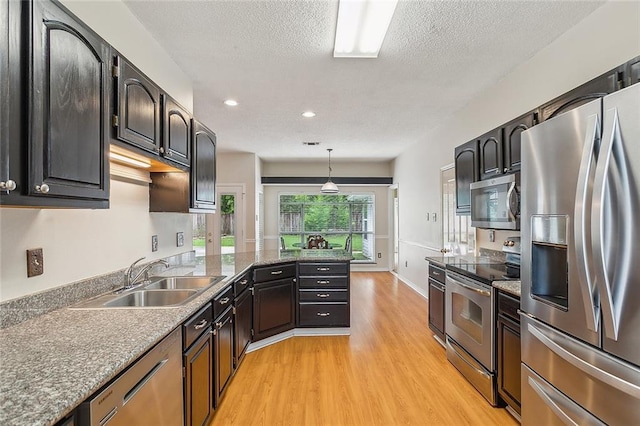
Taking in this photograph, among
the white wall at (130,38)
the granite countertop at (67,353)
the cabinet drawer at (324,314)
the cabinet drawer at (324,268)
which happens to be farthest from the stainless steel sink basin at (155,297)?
the cabinet drawer at (324,314)

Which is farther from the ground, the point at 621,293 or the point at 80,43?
the point at 80,43

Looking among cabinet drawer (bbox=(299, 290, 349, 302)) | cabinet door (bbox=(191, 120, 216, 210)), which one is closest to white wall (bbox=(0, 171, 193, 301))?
cabinet door (bbox=(191, 120, 216, 210))

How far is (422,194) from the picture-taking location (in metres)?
5.63

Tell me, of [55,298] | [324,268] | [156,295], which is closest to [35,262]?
[55,298]

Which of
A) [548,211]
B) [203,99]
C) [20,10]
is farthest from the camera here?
[203,99]

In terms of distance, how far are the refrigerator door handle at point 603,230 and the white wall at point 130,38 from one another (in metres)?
2.50

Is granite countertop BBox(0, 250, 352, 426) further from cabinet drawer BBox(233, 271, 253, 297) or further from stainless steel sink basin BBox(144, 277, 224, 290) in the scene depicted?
cabinet drawer BBox(233, 271, 253, 297)

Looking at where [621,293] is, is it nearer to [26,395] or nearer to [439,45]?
[26,395]

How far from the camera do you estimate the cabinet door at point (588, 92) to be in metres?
1.68

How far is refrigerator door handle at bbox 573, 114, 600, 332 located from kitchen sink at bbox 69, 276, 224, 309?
1.86 meters

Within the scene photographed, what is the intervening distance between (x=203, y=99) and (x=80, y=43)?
2.45 metres

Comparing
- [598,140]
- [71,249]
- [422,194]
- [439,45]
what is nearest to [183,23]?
[71,249]

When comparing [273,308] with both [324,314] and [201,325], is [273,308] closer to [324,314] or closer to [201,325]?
[324,314]

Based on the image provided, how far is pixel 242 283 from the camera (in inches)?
111
